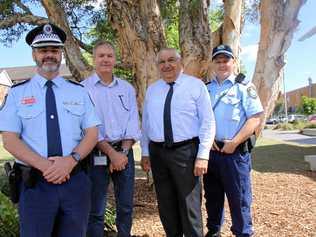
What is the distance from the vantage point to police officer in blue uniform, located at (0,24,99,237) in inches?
117

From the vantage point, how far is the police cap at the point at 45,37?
123 inches

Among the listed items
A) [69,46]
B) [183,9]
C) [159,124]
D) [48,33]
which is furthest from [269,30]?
[48,33]

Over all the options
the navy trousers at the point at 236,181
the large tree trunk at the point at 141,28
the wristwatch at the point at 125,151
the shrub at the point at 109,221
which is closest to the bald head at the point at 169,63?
the wristwatch at the point at 125,151

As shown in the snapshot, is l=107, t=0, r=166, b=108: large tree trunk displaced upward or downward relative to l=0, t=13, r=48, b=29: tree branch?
downward

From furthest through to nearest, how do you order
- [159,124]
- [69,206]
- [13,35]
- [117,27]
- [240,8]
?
[13,35], [240,8], [117,27], [159,124], [69,206]

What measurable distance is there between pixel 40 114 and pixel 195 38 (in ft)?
12.2

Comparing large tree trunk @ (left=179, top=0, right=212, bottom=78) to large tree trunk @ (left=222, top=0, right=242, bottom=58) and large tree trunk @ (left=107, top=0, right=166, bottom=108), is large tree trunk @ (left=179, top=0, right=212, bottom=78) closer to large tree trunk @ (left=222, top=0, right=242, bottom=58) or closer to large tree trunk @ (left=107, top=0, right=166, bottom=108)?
large tree trunk @ (left=107, top=0, right=166, bottom=108)

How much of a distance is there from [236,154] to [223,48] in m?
1.07

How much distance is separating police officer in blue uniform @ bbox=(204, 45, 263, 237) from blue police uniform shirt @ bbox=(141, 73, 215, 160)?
1.11 ft

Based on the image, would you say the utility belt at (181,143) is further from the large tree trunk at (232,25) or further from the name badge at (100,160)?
the large tree trunk at (232,25)

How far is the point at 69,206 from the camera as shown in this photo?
3021 millimetres

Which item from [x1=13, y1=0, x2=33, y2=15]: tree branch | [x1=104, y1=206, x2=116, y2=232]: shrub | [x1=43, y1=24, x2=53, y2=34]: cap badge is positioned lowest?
[x1=104, y1=206, x2=116, y2=232]: shrub

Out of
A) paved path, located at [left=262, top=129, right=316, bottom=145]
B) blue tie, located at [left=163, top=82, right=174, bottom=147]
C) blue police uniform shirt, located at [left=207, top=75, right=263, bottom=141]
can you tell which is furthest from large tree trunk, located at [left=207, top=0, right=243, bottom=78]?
paved path, located at [left=262, top=129, right=316, bottom=145]

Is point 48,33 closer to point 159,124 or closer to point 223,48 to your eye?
point 159,124
